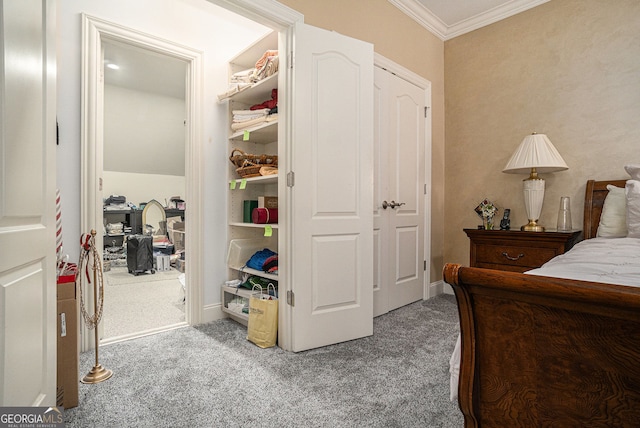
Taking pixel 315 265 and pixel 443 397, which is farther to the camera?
pixel 315 265

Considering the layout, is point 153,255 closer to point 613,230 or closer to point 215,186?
point 215,186

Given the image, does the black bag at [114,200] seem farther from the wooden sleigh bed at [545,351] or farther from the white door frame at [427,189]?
the wooden sleigh bed at [545,351]

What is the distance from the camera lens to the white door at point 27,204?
0.90 meters

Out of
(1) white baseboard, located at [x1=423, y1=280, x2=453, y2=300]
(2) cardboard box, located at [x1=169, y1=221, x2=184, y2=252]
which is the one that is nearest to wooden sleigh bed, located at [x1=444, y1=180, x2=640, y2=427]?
(1) white baseboard, located at [x1=423, y1=280, x2=453, y2=300]

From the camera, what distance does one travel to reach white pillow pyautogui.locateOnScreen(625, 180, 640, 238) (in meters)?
1.95

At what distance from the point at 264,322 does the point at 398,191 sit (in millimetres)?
1755

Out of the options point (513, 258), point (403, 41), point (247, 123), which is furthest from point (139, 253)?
point (513, 258)

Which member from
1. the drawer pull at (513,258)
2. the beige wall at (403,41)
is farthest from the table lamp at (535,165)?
the beige wall at (403,41)

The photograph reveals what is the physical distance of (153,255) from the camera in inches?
199

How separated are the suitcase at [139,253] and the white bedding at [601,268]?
15.4 feet

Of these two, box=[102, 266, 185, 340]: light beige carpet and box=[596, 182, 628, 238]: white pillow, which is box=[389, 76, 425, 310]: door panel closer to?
box=[596, 182, 628, 238]: white pillow

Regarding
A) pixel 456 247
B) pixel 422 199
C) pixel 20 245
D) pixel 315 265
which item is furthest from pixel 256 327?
pixel 456 247

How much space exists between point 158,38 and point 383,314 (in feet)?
9.58

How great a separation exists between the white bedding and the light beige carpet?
2.35 m
